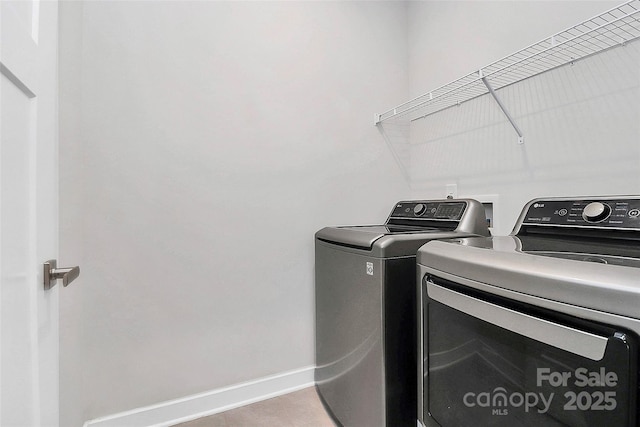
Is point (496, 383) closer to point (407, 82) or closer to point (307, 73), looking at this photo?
point (307, 73)

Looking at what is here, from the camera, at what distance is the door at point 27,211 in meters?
0.53

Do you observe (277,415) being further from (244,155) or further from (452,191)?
(452,191)

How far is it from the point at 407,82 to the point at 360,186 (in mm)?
819

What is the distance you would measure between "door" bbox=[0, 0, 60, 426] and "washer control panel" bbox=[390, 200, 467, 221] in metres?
1.41

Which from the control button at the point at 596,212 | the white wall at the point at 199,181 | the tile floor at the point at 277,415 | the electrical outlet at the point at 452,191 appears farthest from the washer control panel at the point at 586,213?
the tile floor at the point at 277,415

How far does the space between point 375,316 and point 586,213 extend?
757mm

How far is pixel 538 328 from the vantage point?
575 mm

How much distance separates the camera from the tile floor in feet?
4.65

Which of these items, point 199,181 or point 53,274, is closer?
point 53,274

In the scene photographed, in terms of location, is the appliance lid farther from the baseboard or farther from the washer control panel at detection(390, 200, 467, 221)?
the baseboard

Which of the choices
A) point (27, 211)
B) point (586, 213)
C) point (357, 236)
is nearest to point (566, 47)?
point (586, 213)

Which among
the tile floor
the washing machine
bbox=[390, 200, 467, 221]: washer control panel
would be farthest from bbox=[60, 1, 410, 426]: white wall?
the washing machine

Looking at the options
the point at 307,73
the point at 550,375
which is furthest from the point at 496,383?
the point at 307,73

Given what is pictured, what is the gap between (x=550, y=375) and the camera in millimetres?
580
